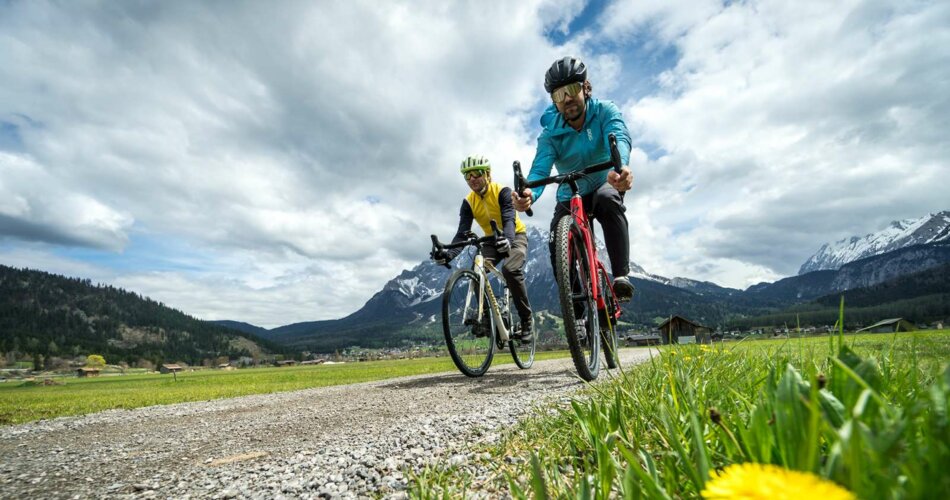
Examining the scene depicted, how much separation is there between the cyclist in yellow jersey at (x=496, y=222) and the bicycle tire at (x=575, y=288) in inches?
101

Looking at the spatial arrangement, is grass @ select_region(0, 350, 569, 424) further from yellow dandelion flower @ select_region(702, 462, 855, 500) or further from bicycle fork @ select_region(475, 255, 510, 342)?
yellow dandelion flower @ select_region(702, 462, 855, 500)

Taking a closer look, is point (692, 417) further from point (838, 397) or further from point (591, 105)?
point (591, 105)

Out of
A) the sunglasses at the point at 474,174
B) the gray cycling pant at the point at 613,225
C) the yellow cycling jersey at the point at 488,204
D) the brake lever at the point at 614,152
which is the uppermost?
the sunglasses at the point at 474,174

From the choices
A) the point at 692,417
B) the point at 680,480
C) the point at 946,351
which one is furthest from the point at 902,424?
the point at 946,351

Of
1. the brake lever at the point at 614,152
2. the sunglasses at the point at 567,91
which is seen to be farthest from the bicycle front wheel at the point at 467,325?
the brake lever at the point at 614,152

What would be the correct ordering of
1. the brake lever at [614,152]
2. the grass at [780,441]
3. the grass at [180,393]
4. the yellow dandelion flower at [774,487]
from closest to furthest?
the yellow dandelion flower at [774,487]
the grass at [780,441]
the brake lever at [614,152]
the grass at [180,393]

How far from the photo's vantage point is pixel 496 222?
9484 millimetres

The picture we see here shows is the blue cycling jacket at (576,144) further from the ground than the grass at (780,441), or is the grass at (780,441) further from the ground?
the blue cycling jacket at (576,144)

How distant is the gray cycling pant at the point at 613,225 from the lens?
19.9ft

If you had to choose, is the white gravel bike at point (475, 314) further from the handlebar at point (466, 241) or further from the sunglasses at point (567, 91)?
the sunglasses at point (567, 91)

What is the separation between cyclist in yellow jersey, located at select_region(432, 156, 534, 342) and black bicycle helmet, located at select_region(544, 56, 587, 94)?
3173mm

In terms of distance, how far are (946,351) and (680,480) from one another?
2074mm

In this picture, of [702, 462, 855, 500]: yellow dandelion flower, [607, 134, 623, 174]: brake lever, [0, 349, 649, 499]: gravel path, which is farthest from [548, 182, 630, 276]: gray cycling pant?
[702, 462, 855, 500]: yellow dandelion flower

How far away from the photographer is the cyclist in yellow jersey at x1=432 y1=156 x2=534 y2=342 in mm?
8828
